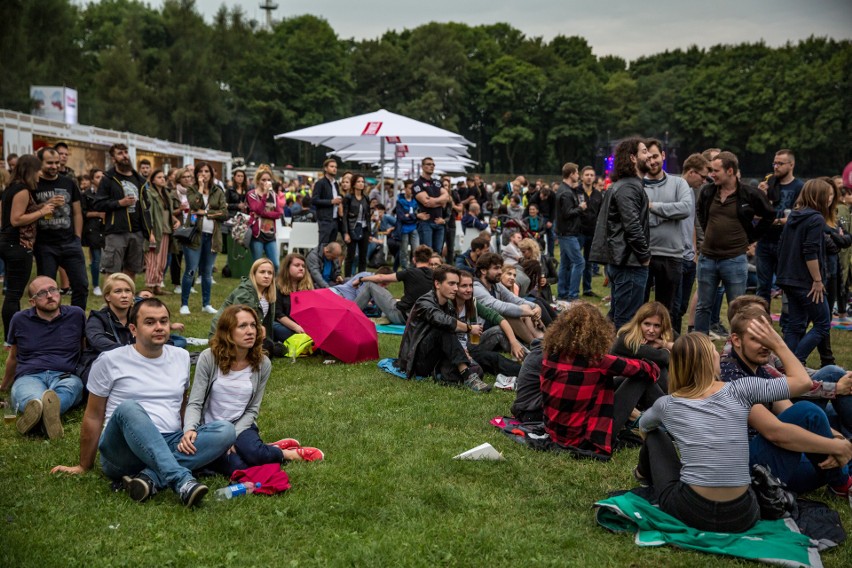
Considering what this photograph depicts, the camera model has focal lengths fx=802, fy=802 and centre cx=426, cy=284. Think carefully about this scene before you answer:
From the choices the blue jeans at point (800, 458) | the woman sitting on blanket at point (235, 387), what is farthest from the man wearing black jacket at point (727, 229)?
the woman sitting on blanket at point (235, 387)

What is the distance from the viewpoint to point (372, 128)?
16203mm

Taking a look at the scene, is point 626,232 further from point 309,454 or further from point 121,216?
point 121,216

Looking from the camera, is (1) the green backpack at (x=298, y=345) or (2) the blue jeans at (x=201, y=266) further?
(2) the blue jeans at (x=201, y=266)

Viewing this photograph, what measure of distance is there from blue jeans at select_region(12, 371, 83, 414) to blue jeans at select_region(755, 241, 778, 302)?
7.23m

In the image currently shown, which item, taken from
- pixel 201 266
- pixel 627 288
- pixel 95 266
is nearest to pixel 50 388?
pixel 627 288

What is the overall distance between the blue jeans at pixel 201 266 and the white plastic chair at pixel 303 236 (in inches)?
162

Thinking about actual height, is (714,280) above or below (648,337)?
above

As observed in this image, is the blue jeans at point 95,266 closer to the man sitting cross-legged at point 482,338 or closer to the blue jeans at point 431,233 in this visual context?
the blue jeans at point 431,233

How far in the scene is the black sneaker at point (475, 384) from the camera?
285 inches

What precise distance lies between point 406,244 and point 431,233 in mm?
722

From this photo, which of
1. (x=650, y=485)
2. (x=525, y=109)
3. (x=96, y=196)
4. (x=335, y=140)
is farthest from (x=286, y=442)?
(x=525, y=109)

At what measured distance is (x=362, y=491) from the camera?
4.69 meters

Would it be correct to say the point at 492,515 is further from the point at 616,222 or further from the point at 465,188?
the point at 465,188

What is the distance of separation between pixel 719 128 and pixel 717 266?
66965 millimetres
